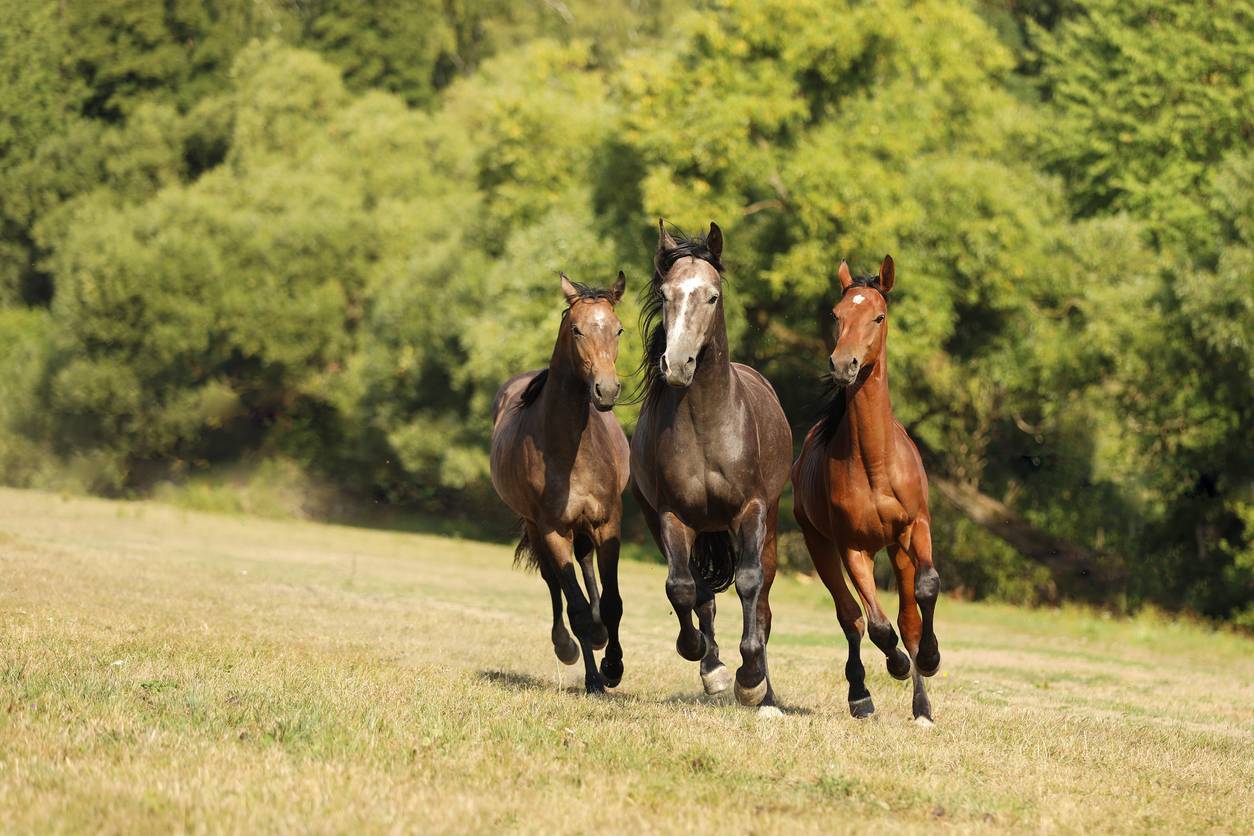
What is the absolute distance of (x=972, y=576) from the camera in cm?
3581

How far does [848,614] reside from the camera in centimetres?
1124

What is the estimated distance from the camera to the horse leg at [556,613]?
12.4 metres

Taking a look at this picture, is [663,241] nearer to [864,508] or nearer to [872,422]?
[872,422]

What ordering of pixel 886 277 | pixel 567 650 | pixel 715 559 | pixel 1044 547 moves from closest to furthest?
1. pixel 886 277
2. pixel 715 559
3. pixel 567 650
4. pixel 1044 547

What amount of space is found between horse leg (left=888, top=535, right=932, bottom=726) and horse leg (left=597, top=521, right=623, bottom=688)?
7.24 feet

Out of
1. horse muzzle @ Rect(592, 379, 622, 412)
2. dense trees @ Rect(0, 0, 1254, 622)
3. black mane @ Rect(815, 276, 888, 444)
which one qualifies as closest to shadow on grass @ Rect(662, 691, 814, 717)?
black mane @ Rect(815, 276, 888, 444)

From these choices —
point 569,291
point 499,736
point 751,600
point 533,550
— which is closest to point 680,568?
point 751,600

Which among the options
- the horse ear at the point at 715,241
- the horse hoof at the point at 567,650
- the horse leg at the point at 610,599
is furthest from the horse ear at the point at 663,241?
the horse hoof at the point at 567,650

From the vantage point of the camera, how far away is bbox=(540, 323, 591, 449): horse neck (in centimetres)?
1170

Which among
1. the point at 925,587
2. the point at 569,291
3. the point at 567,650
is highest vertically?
the point at 569,291

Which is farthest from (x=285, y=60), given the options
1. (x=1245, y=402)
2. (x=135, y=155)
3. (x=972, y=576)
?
(x=1245, y=402)

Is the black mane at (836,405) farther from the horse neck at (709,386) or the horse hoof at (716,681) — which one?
the horse hoof at (716,681)

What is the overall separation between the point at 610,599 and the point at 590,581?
0.47 meters

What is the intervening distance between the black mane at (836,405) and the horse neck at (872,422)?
0.12 m
